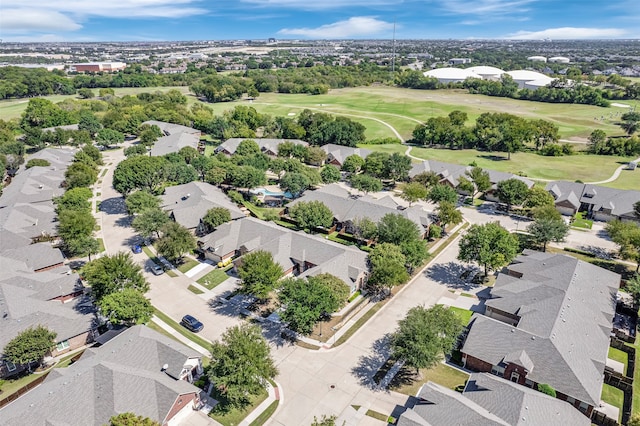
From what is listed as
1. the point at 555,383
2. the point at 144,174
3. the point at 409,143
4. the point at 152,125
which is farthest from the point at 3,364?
the point at 409,143

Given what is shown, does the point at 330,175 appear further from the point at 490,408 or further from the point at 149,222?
the point at 490,408

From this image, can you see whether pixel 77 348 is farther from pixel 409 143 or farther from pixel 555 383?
pixel 409 143

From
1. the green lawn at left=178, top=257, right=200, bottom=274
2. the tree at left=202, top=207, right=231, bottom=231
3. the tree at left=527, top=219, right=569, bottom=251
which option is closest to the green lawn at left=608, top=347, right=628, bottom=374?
the tree at left=527, top=219, right=569, bottom=251

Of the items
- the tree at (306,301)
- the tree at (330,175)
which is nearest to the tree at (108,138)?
the tree at (330,175)

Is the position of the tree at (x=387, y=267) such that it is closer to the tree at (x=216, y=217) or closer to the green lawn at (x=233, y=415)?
Result: the green lawn at (x=233, y=415)

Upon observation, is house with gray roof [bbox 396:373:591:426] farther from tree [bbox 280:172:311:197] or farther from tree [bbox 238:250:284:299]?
tree [bbox 280:172:311:197]

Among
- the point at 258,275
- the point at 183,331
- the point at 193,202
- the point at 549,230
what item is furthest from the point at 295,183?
the point at 549,230

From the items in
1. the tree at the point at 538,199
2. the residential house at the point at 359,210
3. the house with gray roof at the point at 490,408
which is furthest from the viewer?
the tree at the point at 538,199
